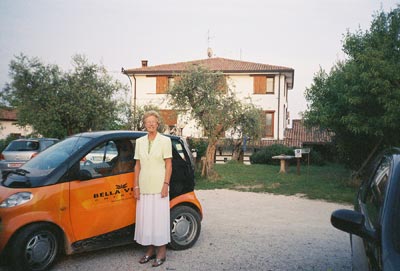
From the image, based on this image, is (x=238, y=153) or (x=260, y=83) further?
(x=260, y=83)

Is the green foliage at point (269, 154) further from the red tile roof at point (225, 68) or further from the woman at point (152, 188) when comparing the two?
the woman at point (152, 188)

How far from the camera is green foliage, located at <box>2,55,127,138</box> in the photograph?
20.8 metres

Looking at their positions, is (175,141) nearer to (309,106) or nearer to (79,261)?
(79,261)

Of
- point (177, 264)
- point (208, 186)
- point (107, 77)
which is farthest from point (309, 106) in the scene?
point (107, 77)

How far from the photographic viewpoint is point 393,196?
2781 mm

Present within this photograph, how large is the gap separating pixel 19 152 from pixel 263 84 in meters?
23.1

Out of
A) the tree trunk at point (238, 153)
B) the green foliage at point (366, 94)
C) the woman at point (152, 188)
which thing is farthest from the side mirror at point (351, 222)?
the tree trunk at point (238, 153)

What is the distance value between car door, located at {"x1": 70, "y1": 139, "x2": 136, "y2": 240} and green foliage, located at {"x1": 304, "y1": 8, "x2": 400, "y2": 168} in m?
7.95

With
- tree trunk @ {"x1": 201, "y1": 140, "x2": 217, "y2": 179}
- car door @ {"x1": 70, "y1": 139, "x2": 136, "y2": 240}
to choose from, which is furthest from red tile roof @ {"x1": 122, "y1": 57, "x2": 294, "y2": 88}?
car door @ {"x1": 70, "y1": 139, "x2": 136, "y2": 240}

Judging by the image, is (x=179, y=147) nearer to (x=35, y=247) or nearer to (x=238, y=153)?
(x=35, y=247)

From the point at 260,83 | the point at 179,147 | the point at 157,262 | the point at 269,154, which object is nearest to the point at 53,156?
the point at 179,147

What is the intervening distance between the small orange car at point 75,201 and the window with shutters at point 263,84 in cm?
2782

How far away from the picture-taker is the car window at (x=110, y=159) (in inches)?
200

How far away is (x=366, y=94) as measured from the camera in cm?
1123
